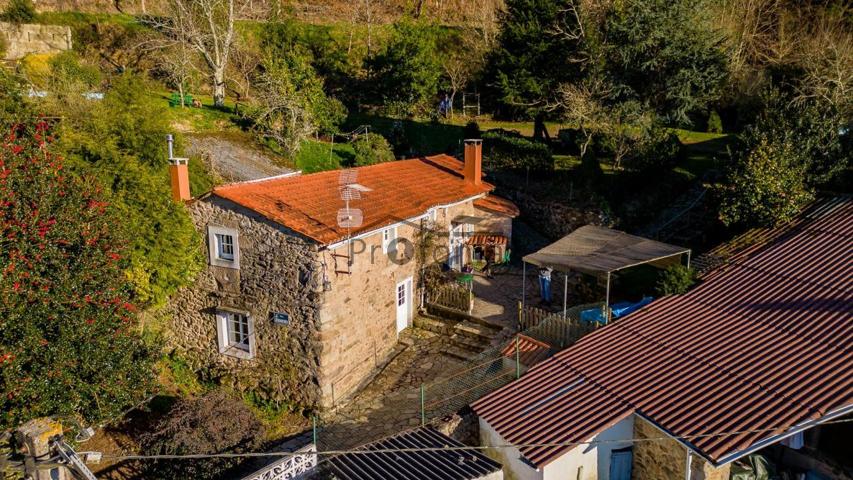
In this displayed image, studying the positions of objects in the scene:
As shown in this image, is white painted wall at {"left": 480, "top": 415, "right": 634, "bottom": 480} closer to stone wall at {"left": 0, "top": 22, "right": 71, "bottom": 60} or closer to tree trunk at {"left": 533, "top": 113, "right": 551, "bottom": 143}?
tree trunk at {"left": 533, "top": 113, "right": 551, "bottom": 143}

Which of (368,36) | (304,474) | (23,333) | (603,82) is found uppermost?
(368,36)

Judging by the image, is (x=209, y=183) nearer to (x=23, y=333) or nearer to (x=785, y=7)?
(x=23, y=333)

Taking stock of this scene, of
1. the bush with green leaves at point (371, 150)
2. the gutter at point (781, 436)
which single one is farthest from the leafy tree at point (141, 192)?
the gutter at point (781, 436)

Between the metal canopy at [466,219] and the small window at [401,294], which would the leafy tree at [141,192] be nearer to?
the small window at [401,294]

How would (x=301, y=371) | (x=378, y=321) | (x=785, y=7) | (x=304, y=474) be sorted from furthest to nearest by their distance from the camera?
1. (x=785, y=7)
2. (x=378, y=321)
3. (x=301, y=371)
4. (x=304, y=474)

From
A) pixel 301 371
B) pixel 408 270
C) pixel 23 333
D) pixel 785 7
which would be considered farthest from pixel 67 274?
pixel 785 7

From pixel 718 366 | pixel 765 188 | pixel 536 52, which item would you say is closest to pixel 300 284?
pixel 718 366
